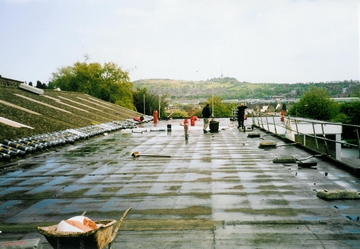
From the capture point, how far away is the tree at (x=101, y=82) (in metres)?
91.4

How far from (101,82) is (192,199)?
8819cm

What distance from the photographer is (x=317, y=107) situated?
124 m

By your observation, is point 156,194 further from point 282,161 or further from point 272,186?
point 282,161

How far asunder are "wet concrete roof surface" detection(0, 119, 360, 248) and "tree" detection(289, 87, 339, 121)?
11431cm

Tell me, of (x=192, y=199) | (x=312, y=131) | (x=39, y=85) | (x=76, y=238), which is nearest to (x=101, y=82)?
(x=39, y=85)

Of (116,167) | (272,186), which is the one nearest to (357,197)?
(272,186)

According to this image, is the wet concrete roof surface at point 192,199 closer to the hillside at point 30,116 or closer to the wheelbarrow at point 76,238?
the wheelbarrow at point 76,238

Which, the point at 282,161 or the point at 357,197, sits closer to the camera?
the point at 357,197

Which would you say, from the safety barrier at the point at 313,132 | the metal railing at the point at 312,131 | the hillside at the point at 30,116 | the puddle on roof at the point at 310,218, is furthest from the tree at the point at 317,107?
the puddle on roof at the point at 310,218

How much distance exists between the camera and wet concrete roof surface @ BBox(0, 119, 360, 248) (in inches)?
256

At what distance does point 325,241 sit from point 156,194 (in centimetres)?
482

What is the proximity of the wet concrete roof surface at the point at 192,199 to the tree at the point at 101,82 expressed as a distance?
249 ft

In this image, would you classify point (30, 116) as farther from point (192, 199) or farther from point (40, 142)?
point (192, 199)

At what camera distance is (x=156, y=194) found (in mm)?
9758
